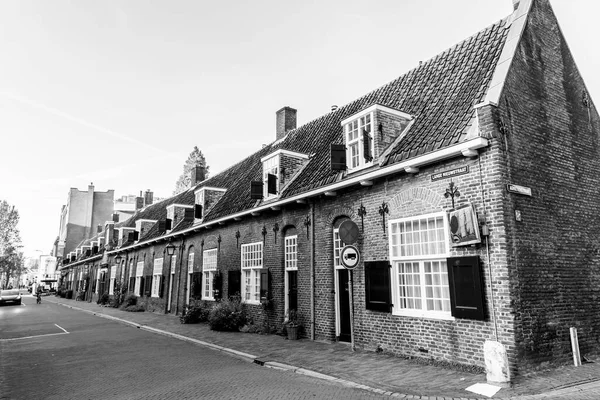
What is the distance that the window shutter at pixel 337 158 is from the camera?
11.6 meters

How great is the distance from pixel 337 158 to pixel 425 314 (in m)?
4.99

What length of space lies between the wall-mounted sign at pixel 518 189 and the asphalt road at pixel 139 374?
4.81 metres

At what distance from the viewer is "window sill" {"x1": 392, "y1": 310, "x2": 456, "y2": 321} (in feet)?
28.0

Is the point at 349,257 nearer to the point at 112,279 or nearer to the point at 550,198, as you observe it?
the point at 550,198

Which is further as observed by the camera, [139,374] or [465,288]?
[139,374]

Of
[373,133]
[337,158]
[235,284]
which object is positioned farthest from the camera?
[235,284]

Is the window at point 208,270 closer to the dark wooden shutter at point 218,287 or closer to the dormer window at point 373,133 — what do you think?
the dark wooden shutter at point 218,287

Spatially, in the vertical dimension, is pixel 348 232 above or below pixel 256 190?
below

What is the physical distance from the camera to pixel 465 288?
8047mm

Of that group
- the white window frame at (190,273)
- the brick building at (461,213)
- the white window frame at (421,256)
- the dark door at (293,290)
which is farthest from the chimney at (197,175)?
the white window frame at (421,256)

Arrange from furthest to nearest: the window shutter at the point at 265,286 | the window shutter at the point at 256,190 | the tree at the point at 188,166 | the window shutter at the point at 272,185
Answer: the tree at the point at 188,166 < the window shutter at the point at 256,190 < the window shutter at the point at 272,185 < the window shutter at the point at 265,286

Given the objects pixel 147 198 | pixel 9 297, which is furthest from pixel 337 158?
pixel 9 297

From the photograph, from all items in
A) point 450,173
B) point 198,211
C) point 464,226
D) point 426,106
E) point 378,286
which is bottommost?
point 378,286

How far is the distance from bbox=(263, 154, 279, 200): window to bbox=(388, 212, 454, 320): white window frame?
593 cm
